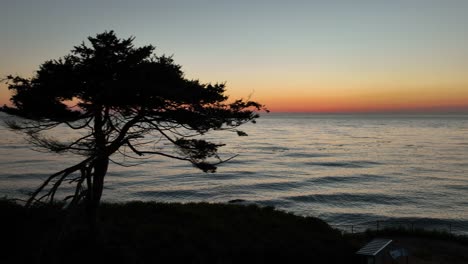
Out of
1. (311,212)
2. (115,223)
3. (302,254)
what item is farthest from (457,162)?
(115,223)

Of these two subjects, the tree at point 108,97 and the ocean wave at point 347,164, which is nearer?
the tree at point 108,97

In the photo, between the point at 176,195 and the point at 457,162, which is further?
the point at 457,162

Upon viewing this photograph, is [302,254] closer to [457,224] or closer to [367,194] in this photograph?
[457,224]

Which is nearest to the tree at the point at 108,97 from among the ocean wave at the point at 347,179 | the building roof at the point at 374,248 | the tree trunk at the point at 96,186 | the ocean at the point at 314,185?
the tree trunk at the point at 96,186

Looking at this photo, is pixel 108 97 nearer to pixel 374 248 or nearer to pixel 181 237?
pixel 181 237

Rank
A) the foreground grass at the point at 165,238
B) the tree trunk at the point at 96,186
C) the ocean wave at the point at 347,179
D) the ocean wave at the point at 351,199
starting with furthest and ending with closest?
the ocean wave at the point at 347,179, the ocean wave at the point at 351,199, the foreground grass at the point at 165,238, the tree trunk at the point at 96,186

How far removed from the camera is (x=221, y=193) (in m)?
41.9

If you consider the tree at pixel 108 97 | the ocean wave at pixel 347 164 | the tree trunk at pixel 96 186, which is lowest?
the ocean wave at pixel 347 164

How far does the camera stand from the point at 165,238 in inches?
572

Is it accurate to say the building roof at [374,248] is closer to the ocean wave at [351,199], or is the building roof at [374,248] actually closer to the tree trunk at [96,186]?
the tree trunk at [96,186]

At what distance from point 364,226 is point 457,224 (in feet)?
27.2

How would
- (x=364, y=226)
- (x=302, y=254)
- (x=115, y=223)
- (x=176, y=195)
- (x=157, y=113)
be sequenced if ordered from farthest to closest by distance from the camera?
(x=176, y=195)
(x=364, y=226)
(x=115, y=223)
(x=302, y=254)
(x=157, y=113)

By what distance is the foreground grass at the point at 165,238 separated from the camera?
1231 cm

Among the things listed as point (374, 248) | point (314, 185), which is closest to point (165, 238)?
point (374, 248)
